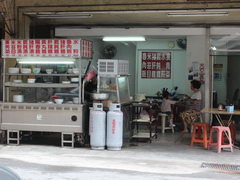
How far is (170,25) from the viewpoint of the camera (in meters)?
11.1

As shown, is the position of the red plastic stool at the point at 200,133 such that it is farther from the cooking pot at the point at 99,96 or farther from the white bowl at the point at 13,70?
the white bowl at the point at 13,70

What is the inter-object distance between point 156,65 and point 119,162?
25.8 ft

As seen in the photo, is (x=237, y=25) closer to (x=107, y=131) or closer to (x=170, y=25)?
(x=170, y=25)

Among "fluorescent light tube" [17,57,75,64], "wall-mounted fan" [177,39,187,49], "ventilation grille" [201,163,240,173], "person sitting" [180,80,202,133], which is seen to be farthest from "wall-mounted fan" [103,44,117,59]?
"ventilation grille" [201,163,240,173]

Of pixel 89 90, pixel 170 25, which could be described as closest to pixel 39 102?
pixel 89 90

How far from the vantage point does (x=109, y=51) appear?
15.0 metres

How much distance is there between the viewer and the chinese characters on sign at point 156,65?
572 inches

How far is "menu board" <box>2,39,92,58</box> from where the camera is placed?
8398 millimetres

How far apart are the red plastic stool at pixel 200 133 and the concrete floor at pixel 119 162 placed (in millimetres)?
154

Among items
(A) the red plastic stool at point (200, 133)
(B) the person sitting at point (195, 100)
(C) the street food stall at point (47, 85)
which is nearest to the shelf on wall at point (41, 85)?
(C) the street food stall at point (47, 85)

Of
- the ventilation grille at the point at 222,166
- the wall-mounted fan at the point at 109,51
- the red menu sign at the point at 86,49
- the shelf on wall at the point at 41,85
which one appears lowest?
the ventilation grille at the point at 222,166

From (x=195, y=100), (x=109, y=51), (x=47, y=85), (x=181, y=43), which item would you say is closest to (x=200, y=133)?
(x=195, y=100)

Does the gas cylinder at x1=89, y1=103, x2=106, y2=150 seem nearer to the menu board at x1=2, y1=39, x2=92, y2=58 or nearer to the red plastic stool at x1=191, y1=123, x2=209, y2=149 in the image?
the menu board at x1=2, y1=39, x2=92, y2=58

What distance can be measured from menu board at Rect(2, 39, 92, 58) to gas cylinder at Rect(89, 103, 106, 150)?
46.5 inches
